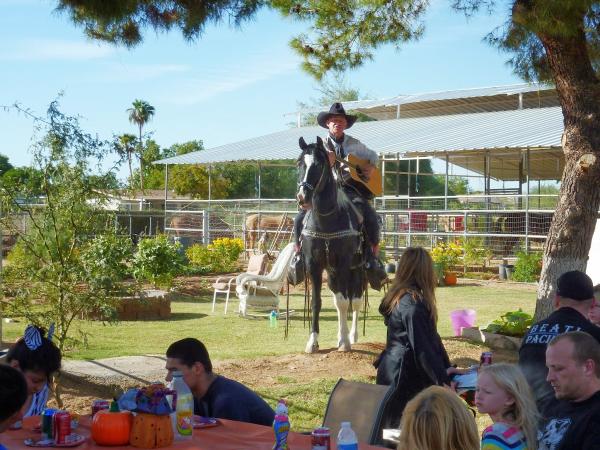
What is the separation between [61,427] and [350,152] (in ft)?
25.0

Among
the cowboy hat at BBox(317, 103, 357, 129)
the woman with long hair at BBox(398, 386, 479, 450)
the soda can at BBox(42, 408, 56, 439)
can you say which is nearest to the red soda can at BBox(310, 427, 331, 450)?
the woman with long hair at BBox(398, 386, 479, 450)

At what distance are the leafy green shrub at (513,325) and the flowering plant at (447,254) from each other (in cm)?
998

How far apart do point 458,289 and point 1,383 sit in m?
18.7

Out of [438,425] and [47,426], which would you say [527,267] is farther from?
[438,425]

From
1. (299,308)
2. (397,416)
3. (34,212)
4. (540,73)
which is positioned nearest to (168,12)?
(34,212)

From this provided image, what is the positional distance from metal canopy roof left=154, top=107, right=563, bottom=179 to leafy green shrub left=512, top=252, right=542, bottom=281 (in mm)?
3186

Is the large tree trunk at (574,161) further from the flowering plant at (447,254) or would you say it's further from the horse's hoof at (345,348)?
the flowering plant at (447,254)

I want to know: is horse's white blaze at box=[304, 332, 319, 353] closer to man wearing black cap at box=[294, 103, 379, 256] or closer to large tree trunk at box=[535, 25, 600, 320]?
man wearing black cap at box=[294, 103, 379, 256]

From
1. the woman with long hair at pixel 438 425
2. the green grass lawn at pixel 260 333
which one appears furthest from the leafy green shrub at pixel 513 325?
the woman with long hair at pixel 438 425

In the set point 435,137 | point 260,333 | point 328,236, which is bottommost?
point 260,333

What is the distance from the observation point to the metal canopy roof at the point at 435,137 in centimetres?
2570

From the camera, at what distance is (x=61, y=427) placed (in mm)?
3959

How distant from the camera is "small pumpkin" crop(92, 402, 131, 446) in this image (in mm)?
3902

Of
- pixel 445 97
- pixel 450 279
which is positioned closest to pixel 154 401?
pixel 450 279
